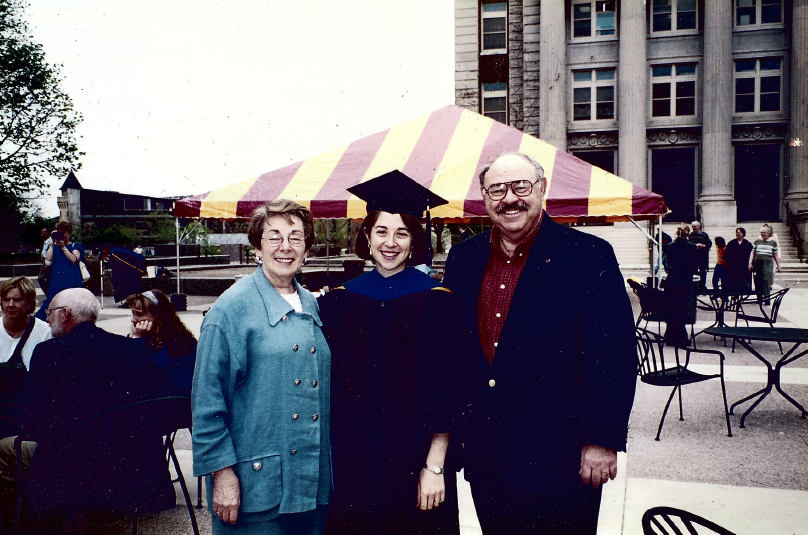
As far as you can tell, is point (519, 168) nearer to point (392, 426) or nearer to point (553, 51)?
point (392, 426)

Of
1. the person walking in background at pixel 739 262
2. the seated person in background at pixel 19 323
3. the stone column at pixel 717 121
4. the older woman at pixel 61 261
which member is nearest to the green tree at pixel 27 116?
the older woman at pixel 61 261

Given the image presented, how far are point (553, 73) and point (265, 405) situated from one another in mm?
27238

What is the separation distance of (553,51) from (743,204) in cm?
1078

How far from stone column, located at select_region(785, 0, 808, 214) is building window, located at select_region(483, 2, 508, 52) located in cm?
1163

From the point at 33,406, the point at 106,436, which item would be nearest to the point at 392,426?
the point at 106,436

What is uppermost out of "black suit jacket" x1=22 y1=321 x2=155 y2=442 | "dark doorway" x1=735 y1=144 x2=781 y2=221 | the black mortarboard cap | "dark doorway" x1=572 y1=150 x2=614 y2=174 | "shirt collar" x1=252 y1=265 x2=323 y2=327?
"dark doorway" x1=572 y1=150 x2=614 y2=174

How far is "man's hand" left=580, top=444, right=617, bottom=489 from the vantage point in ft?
7.13

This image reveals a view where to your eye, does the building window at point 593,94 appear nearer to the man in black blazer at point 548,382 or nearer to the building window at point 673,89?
the building window at point 673,89

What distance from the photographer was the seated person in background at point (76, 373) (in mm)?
2900

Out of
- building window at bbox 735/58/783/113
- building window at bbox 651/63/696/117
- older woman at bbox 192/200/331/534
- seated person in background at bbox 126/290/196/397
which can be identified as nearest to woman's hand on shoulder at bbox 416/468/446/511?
older woman at bbox 192/200/331/534

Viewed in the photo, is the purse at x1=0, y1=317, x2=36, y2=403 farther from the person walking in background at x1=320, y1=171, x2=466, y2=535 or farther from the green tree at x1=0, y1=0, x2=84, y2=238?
the green tree at x1=0, y1=0, x2=84, y2=238

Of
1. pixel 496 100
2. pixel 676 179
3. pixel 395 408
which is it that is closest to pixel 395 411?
pixel 395 408

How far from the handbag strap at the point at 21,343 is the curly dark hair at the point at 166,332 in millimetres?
744

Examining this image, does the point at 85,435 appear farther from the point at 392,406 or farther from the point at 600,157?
the point at 600,157
